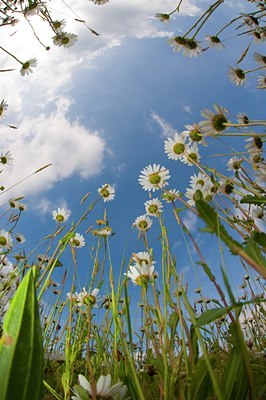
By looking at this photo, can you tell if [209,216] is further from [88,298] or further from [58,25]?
[58,25]

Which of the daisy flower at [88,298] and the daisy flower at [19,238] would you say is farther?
the daisy flower at [19,238]

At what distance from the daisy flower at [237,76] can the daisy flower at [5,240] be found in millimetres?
1552

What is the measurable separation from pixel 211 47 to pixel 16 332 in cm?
154

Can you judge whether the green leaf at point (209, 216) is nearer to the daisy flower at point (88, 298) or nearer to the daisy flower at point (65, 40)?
the daisy flower at point (88, 298)

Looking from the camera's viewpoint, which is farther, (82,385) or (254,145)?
(254,145)

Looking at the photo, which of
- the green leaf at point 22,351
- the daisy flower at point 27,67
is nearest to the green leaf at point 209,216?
the green leaf at point 22,351

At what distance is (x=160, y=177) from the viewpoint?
152 cm

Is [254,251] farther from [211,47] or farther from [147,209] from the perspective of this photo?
[211,47]

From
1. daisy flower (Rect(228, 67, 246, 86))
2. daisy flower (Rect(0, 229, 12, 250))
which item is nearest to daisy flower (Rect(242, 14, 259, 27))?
daisy flower (Rect(228, 67, 246, 86))

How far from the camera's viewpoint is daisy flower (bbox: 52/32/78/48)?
2268 mm

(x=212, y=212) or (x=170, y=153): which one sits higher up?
(x=170, y=153)

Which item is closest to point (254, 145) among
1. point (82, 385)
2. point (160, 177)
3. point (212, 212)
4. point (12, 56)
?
point (160, 177)

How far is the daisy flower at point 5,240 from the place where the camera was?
2.35 m

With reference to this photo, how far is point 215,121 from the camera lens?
3.53ft
